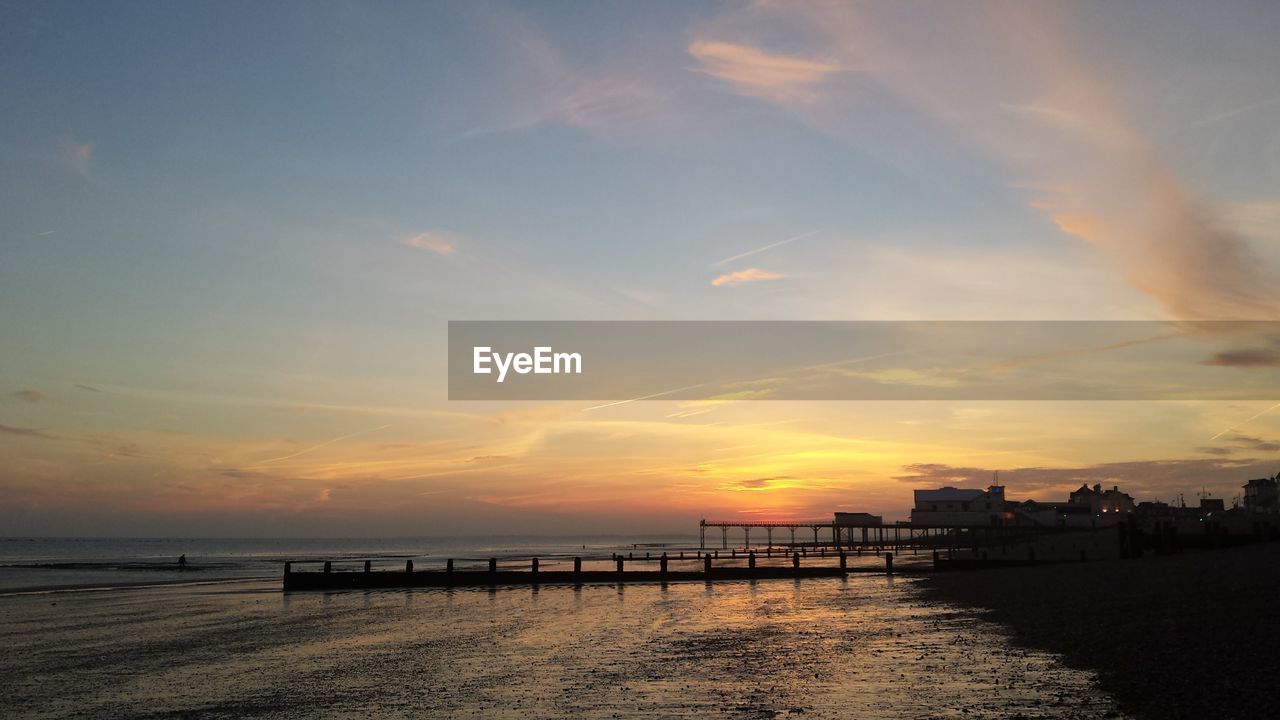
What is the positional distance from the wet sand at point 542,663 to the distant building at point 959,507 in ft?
523

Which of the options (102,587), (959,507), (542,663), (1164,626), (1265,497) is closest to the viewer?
(542,663)

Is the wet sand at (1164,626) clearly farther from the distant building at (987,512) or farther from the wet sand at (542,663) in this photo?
the distant building at (987,512)

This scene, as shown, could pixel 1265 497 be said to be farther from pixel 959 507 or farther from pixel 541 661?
pixel 541 661

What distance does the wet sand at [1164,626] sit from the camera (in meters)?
15.1

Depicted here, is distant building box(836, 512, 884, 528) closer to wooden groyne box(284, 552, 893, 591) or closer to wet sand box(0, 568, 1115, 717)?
wooden groyne box(284, 552, 893, 591)

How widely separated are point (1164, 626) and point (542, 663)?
16.3m

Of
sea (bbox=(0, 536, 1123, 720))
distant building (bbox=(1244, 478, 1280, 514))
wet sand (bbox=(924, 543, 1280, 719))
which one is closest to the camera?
wet sand (bbox=(924, 543, 1280, 719))

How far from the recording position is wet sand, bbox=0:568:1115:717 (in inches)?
631

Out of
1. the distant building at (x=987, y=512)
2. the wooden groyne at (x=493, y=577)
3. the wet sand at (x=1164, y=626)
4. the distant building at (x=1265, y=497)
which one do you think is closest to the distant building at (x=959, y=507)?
the distant building at (x=987, y=512)

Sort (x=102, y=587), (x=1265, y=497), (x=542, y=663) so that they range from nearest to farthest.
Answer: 1. (x=542, y=663)
2. (x=102, y=587)
3. (x=1265, y=497)

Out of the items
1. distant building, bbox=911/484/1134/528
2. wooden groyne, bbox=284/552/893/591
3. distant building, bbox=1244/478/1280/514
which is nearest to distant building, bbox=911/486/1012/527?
distant building, bbox=911/484/1134/528

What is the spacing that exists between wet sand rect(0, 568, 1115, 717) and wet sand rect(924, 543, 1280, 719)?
3.34ft

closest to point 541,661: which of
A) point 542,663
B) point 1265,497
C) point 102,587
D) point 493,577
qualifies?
point 542,663

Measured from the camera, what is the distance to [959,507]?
19000cm
